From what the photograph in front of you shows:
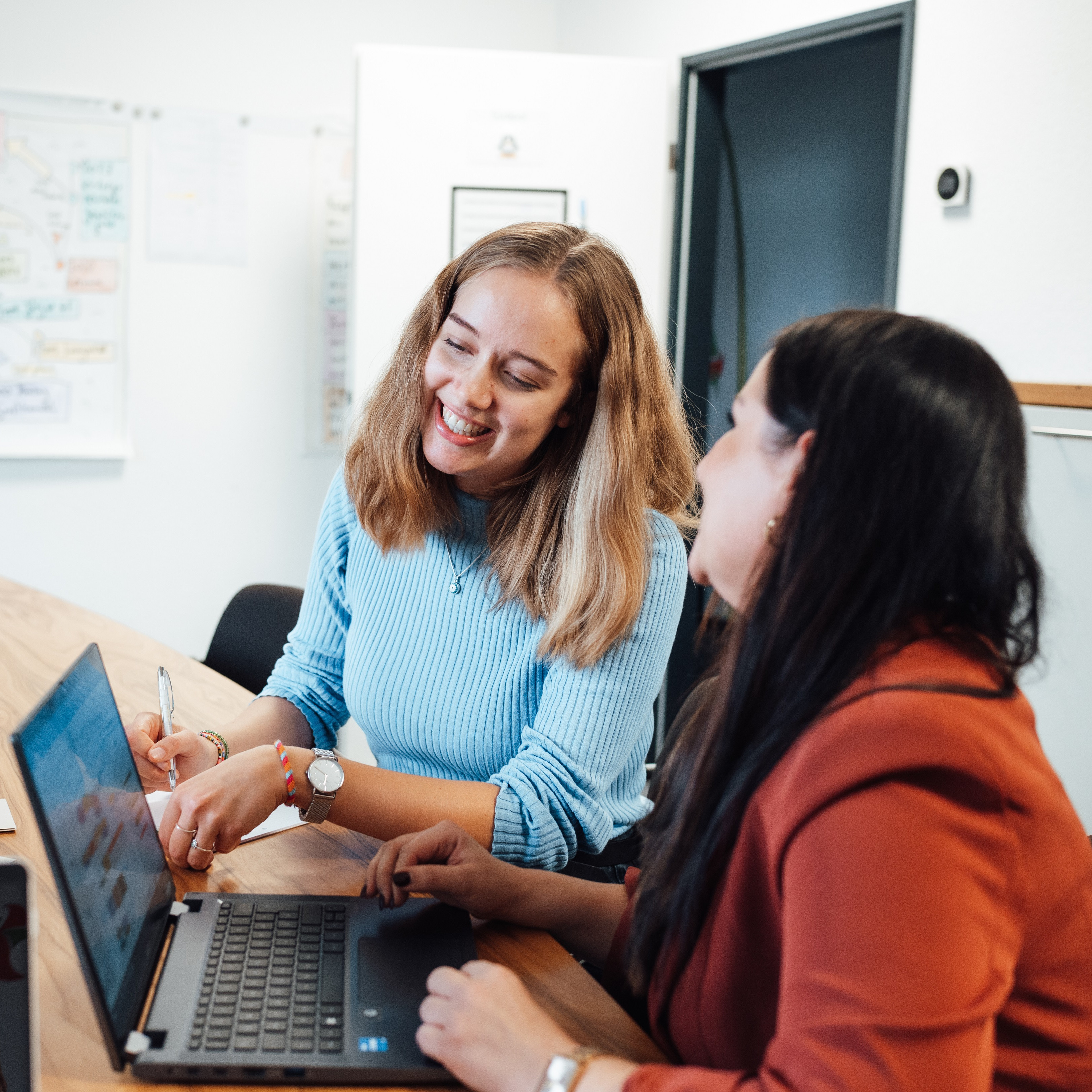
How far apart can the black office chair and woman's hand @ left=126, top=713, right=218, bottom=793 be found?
2.43ft

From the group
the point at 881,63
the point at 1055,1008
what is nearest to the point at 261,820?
the point at 1055,1008

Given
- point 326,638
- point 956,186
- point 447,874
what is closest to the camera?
point 447,874

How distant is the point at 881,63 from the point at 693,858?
3.43 meters

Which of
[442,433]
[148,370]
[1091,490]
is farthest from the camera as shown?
[148,370]

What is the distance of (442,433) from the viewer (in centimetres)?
140

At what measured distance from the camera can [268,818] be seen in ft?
3.89

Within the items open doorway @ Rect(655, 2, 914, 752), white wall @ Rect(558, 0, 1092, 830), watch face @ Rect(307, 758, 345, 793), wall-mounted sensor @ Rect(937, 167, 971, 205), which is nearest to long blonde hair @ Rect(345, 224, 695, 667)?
watch face @ Rect(307, 758, 345, 793)

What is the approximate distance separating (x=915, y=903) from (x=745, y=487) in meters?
0.31

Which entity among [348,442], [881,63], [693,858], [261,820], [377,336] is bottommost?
[261,820]

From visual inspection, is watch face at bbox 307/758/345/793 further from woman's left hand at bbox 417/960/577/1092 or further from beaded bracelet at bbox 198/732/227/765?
woman's left hand at bbox 417/960/577/1092

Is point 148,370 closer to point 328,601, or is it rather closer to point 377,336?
point 377,336

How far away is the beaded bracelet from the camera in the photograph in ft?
4.20

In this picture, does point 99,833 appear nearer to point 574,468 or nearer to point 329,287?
point 574,468

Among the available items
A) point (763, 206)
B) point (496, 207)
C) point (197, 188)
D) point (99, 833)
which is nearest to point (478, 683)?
point (99, 833)
